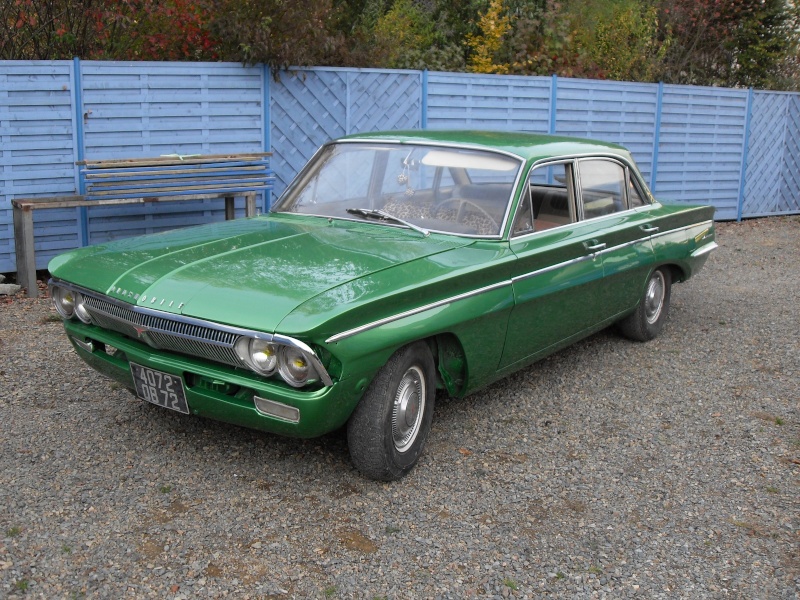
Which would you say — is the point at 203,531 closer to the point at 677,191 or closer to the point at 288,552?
the point at 288,552

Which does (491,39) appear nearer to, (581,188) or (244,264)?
(581,188)

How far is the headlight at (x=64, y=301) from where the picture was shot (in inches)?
171

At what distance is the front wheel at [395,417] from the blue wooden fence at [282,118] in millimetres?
4978

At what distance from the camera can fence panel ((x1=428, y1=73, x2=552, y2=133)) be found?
10.3m

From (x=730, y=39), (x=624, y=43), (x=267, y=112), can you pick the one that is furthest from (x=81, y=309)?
(x=730, y=39)

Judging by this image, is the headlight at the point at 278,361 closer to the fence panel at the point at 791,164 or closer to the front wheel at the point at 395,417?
the front wheel at the point at 395,417

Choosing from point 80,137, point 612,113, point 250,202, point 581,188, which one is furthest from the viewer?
point 612,113

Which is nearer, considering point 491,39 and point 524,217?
point 524,217

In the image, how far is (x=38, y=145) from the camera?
7691 mm

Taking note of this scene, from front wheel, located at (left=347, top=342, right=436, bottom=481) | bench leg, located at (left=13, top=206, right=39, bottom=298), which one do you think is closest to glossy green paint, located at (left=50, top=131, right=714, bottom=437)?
front wheel, located at (left=347, top=342, right=436, bottom=481)

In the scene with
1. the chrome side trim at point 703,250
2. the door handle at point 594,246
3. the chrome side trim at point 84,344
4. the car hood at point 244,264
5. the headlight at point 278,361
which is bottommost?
the chrome side trim at point 84,344

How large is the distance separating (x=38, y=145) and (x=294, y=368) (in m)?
5.23

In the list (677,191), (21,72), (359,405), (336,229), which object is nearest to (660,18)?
(677,191)

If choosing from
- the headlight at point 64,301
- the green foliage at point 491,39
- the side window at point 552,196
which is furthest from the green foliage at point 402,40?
the headlight at point 64,301
